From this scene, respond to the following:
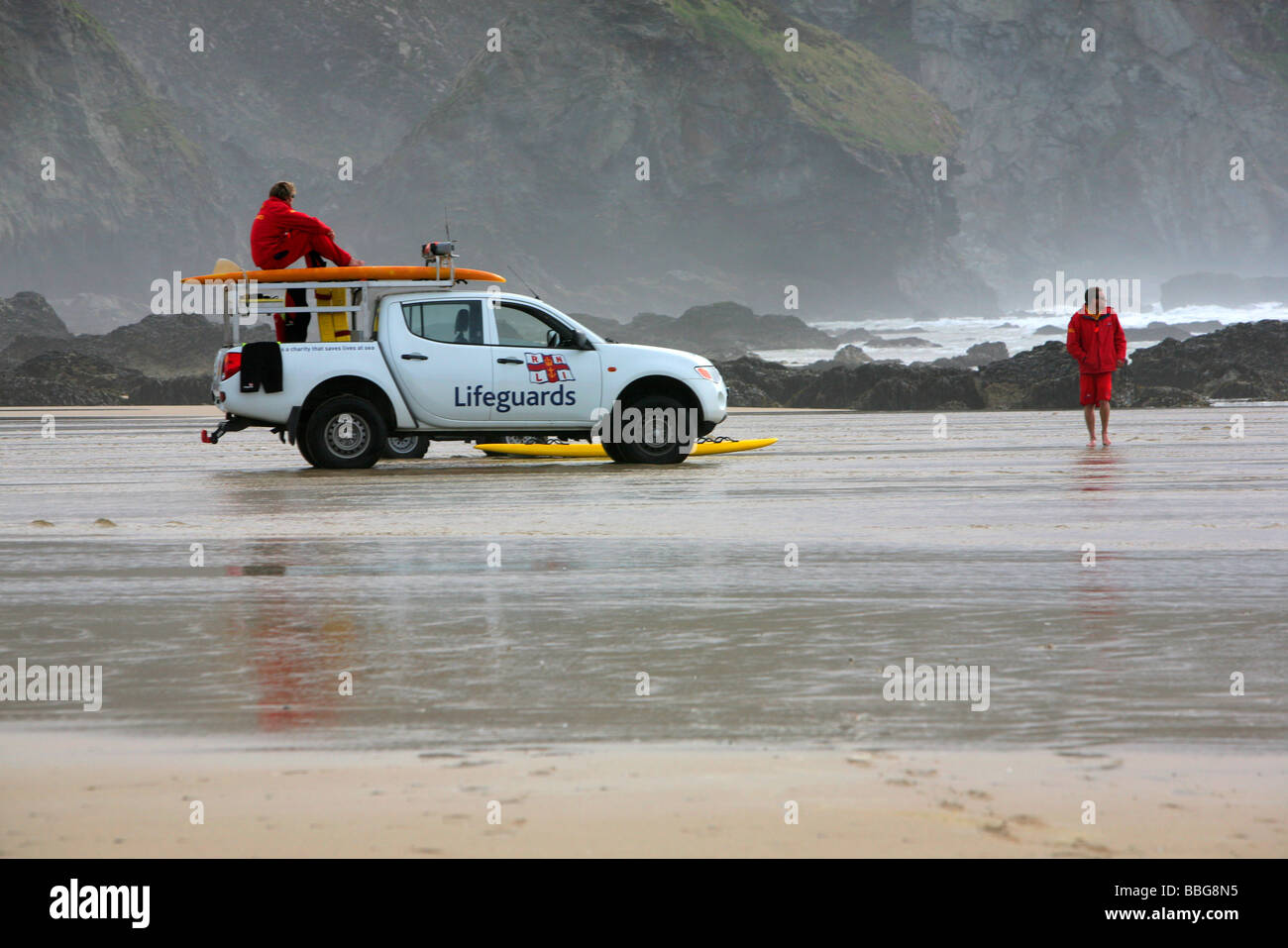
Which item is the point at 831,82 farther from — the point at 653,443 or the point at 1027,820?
the point at 1027,820

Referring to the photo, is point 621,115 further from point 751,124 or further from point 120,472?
point 120,472

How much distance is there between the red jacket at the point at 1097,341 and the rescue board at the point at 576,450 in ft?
12.2

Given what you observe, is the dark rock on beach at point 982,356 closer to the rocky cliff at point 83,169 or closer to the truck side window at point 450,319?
the truck side window at point 450,319

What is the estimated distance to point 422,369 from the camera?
16031 mm

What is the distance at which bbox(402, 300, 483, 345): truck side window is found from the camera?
53.0 feet

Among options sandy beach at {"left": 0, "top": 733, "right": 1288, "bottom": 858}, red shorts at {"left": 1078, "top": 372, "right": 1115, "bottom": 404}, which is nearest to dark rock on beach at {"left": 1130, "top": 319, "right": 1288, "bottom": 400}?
red shorts at {"left": 1078, "top": 372, "right": 1115, "bottom": 404}

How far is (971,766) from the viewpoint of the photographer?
4.56 meters

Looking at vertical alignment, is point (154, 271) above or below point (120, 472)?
above

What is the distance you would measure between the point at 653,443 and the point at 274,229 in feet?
13.8

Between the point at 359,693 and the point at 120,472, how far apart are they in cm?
1252

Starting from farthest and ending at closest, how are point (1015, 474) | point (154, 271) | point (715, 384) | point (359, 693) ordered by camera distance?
1. point (154, 271)
2. point (715, 384)
3. point (1015, 474)
4. point (359, 693)

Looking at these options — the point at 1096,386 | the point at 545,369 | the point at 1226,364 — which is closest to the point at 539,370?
the point at 545,369
